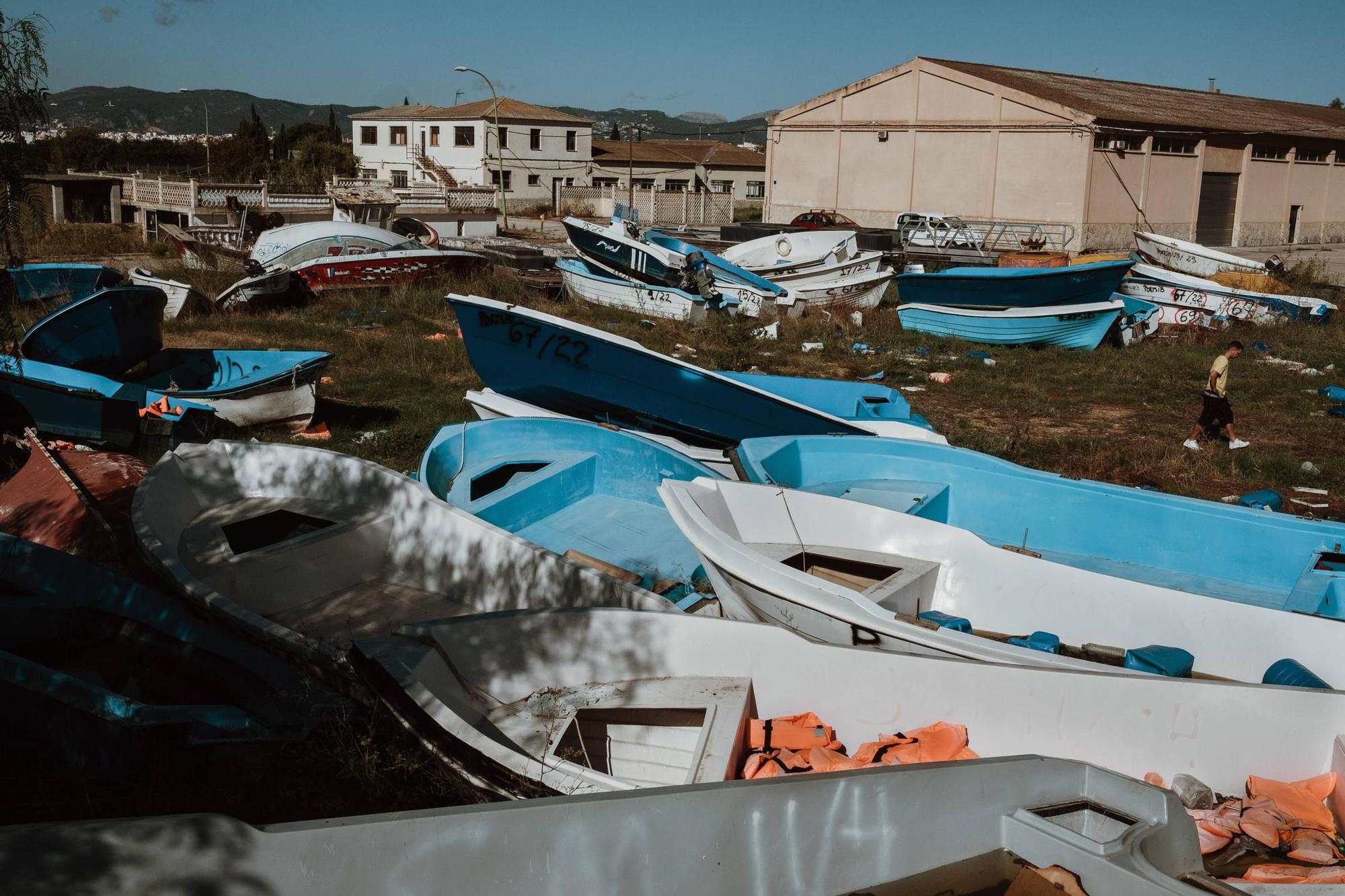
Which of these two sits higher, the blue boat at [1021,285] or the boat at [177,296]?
the blue boat at [1021,285]

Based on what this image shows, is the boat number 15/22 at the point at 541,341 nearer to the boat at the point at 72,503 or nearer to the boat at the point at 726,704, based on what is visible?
the boat at the point at 72,503

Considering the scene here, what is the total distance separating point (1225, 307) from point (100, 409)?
16275 millimetres

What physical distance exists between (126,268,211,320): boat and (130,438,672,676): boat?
10030 mm

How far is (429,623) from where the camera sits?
187 inches

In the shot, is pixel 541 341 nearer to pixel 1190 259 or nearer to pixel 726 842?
pixel 726 842

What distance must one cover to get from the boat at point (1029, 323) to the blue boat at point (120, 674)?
13391mm

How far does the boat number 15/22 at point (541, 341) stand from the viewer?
29.3 ft

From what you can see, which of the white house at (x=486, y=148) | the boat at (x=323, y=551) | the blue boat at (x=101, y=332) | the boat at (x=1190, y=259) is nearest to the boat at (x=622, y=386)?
the boat at (x=323, y=551)

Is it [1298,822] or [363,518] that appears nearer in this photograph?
[1298,822]

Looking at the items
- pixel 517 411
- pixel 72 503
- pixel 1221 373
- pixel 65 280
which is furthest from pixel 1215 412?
pixel 65 280

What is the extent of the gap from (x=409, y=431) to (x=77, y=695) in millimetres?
6325

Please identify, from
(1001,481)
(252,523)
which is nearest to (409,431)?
(252,523)

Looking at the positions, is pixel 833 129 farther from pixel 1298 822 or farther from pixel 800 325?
pixel 1298 822

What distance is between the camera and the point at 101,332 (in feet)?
34.2
